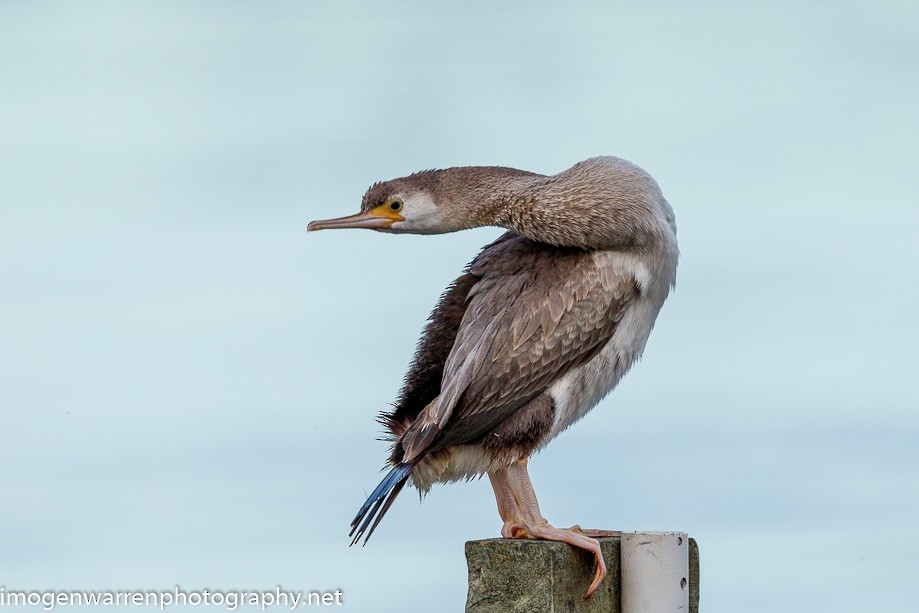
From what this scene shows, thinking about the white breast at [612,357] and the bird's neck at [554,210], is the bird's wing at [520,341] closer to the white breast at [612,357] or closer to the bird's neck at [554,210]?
the white breast at [612,357]

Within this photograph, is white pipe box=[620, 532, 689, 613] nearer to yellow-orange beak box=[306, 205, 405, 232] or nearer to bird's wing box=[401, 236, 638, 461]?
bird's wing box=[401, 236, 638, 461]

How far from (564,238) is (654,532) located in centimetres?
172

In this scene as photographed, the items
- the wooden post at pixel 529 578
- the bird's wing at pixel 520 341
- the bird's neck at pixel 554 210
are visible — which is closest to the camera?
the wooden post at pixel 529 578

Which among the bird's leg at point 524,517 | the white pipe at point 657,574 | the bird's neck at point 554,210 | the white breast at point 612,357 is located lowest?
the white pipe at point 657,574

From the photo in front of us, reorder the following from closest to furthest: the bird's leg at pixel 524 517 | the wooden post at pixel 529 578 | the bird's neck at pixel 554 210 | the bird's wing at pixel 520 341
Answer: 1. the wooden post at pixel 529 578
2. the bird's leg at pixel 524 517
3. the bird's wing at pixel 520 341
4. the bird's neck at pixel 554 210

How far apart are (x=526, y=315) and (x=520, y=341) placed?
17cm

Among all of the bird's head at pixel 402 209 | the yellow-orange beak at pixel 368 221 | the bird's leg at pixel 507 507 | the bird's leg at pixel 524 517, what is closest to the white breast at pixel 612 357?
the bird's leg at pixel 524 517

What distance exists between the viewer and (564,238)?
7699mm

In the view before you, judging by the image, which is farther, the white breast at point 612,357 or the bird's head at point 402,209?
the bird's head at point 402,209

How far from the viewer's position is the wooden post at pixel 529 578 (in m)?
7.03

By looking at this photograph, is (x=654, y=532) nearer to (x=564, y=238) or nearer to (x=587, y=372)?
(x=587, y=372)

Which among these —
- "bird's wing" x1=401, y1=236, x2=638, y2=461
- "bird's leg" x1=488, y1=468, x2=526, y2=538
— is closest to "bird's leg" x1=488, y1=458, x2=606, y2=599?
"bird's leg" x1=488, y1=468, x2=526, y2=538

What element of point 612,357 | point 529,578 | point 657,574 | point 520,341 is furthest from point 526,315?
point 657,574

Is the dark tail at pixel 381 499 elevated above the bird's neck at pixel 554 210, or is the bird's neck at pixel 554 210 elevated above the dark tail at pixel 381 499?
the bird's neck at pixel 554 210
